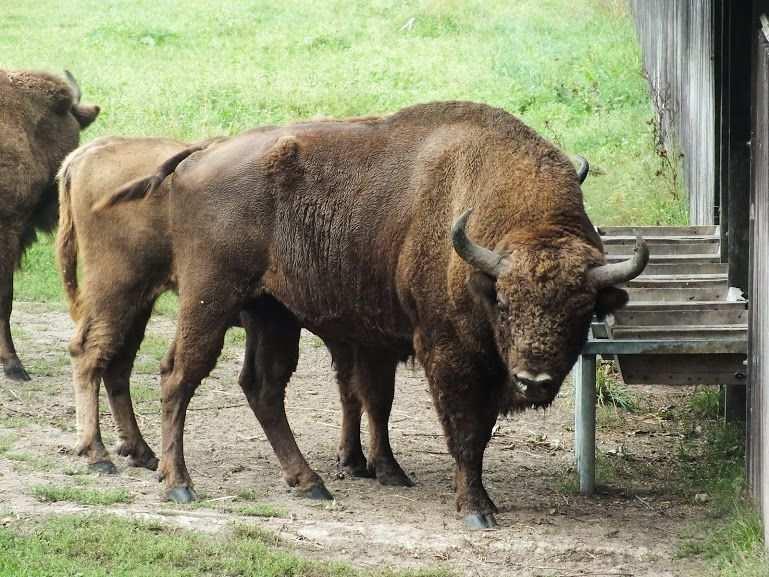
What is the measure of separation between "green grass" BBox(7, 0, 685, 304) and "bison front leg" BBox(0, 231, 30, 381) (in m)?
2.49

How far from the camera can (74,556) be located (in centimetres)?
634

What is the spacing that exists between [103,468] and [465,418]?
2316 mm

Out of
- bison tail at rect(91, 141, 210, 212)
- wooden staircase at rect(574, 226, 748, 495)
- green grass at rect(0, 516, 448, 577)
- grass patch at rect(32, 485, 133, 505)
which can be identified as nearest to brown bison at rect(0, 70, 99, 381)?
bison tail at rect(91, 141, 210, 212)

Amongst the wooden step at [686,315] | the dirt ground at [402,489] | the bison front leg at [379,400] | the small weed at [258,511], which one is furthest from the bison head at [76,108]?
the wooden step at [686,315]

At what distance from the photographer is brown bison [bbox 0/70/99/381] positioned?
10555 millimetres

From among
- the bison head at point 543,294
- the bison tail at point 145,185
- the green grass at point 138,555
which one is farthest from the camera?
the bison tail at point 145,185

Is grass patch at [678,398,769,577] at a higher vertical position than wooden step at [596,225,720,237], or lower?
lower

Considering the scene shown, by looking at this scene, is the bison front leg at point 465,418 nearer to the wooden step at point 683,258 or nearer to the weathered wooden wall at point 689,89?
the wooden step at point 683,258

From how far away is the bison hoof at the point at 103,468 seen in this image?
8.13 metres

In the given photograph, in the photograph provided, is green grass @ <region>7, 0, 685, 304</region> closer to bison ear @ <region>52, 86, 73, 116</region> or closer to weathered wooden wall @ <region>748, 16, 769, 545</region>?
bison ear @ <region>52, 86, 73, 116</region>

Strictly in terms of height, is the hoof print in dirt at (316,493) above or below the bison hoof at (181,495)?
below

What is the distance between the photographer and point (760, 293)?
6.89m

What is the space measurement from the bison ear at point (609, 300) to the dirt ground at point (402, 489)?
4.06 feet

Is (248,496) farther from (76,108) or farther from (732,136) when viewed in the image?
(76,108)
